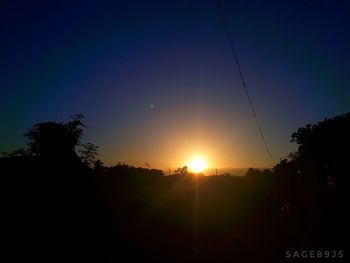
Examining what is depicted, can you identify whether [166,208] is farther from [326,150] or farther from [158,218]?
[326,150]

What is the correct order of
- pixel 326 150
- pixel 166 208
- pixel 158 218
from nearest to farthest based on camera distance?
pixel 158 218, pixel 166 208, pixel 326 150

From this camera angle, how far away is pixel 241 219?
33.8 metres

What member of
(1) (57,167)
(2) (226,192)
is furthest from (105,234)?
(2) (226,192)

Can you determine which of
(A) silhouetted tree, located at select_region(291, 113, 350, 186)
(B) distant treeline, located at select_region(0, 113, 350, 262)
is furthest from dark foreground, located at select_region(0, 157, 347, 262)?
(A) silhouetted tree, located at select_region(291, 113, 350, 186)

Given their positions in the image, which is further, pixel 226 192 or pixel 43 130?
pixel 226 192

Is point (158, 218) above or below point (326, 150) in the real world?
below

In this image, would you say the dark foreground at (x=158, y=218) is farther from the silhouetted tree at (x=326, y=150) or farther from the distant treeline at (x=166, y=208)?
the silhouetted tree at (x=326, y=150)

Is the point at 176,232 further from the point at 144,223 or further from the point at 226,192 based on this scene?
the point at 226,192

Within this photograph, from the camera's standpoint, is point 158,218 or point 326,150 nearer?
point 158,218

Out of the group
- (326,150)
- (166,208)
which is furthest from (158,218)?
(326,150)

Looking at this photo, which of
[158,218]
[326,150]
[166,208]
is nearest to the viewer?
[158,218]

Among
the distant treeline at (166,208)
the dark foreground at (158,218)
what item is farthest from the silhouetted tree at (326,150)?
the dark foreground at (158,218)

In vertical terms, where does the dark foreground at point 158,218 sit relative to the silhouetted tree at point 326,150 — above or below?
below

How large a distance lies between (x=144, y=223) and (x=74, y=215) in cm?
1325
